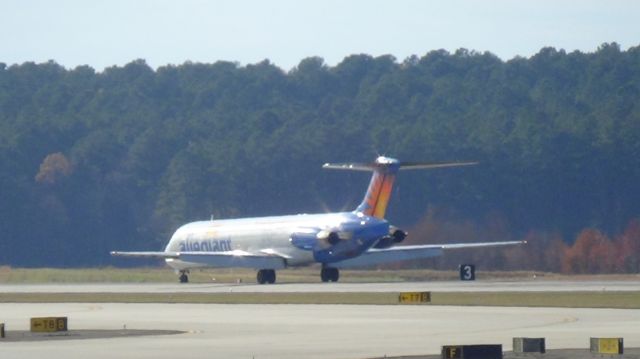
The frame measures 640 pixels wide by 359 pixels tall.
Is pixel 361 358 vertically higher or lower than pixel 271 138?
lower

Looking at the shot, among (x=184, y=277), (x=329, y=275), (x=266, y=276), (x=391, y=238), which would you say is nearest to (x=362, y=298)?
(x=391, y=238)

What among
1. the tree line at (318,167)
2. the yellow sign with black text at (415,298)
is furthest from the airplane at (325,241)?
the tree line at (318,167)

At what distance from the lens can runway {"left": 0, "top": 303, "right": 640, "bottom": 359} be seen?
3194 centimetres

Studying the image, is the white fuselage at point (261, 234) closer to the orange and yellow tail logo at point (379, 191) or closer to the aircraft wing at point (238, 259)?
the aircraft wing at point (238, 259)

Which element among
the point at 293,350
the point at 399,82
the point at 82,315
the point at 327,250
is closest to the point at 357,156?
the point at 399,82

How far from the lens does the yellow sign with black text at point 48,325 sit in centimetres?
3762

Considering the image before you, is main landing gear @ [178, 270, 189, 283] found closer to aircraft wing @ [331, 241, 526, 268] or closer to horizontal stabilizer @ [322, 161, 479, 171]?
aircraft wing @ [331, 241, 526, 268]

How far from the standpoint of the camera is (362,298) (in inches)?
2159

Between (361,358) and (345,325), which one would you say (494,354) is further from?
(345,325)

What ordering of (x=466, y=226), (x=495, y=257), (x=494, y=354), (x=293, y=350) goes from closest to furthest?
(x=494, y=354), (x=293, y=350), (x=495, y=257), (x=466, y=226)

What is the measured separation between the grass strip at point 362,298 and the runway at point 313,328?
8.55ft

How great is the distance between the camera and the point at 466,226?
101312mm

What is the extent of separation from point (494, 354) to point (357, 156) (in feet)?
397

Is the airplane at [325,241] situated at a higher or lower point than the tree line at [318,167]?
lower
